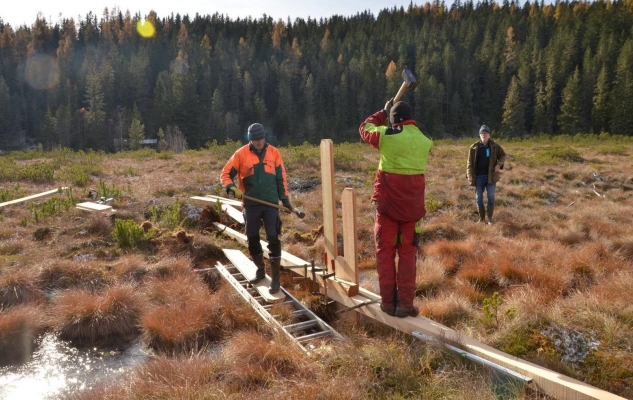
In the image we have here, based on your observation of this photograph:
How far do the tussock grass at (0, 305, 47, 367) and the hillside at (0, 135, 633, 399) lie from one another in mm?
16

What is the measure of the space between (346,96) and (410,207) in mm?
66004

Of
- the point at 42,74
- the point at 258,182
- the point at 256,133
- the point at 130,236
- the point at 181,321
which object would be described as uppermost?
the point at 42,74

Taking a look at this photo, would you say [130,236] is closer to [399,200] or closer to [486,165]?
[399,200]

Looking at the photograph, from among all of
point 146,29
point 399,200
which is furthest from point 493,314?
point 146,29

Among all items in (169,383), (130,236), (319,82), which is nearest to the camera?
(169,383)

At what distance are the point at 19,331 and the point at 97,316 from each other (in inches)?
28.2

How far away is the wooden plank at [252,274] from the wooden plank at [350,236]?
84cm

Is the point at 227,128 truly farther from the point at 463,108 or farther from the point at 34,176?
the point at 34,176

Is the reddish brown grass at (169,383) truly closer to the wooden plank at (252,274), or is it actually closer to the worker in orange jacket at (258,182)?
the wooden plank at (252,274)

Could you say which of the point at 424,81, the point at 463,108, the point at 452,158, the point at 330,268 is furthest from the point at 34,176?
the point at 463,108

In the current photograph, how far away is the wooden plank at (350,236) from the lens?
4.84 metres

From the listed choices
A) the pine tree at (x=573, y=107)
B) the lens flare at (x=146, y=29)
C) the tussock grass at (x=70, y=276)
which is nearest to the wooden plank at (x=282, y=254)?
the tussock grass at (x=70, y=276)

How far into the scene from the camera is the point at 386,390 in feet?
10.9

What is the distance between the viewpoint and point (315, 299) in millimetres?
5527
